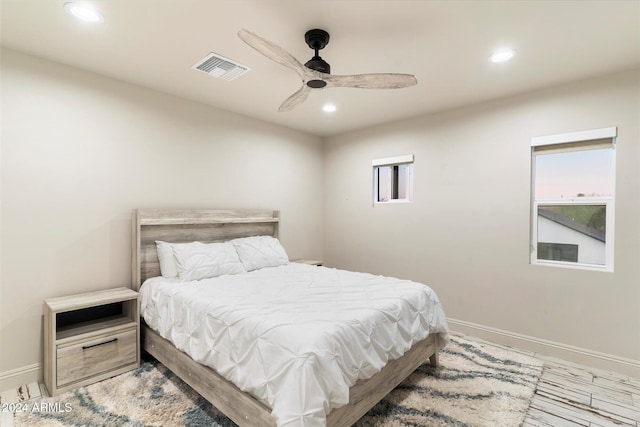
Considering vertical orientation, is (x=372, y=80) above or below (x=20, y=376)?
above

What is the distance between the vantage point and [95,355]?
7.85 ft

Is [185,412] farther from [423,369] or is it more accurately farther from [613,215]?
[613,215]

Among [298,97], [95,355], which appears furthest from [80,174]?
[298,97]

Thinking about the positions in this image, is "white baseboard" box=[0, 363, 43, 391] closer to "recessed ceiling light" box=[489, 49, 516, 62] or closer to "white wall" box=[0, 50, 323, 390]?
"white wall" box=[0, 50, 323, 390]

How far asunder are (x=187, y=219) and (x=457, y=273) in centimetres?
310

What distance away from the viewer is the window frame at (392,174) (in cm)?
402

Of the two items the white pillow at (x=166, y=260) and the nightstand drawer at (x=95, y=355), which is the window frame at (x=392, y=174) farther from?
the nightstand drawer at (x=95, y=355)

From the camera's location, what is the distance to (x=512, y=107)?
10.5 ft

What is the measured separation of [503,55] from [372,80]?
3.70 feet

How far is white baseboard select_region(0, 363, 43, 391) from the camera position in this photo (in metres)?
2.30

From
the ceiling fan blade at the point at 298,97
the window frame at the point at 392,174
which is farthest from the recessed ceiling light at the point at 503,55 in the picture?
the window frame at the point at 392,174

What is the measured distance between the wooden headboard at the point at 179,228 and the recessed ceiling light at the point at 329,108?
150cm

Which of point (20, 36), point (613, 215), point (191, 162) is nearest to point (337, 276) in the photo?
point (191, 162)

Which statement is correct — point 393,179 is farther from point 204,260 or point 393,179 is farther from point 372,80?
point 204,260
